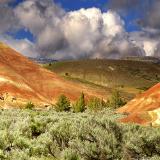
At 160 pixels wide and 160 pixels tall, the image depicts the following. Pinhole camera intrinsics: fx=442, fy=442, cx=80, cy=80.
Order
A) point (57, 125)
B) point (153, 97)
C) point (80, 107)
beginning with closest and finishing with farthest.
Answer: point (57, 125) → point (153, 97) → point (80, 107)

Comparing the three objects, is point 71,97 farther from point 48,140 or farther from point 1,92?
point 48,140

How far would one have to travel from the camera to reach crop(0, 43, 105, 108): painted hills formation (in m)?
140

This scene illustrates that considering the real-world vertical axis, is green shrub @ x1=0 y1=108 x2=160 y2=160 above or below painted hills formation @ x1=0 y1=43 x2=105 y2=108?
below

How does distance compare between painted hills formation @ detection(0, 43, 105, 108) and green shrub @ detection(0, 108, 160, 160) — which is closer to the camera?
green shrub @ detection(0, 108, 160, 160)

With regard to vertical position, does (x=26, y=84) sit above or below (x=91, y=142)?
above

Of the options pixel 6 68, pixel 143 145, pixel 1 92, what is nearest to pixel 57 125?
pixel 143 145

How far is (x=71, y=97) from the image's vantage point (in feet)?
559

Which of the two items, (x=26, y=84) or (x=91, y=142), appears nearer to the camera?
(x=91, y=142)

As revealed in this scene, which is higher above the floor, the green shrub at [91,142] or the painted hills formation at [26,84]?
the painted hills formation at [26,84]

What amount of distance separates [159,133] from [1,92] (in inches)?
4730

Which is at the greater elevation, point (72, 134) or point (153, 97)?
point (153, 97)

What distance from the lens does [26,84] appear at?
15688cm

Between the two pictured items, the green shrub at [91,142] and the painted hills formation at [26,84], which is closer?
the green shrub at [91,142]

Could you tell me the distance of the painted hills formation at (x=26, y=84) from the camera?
140125mm
